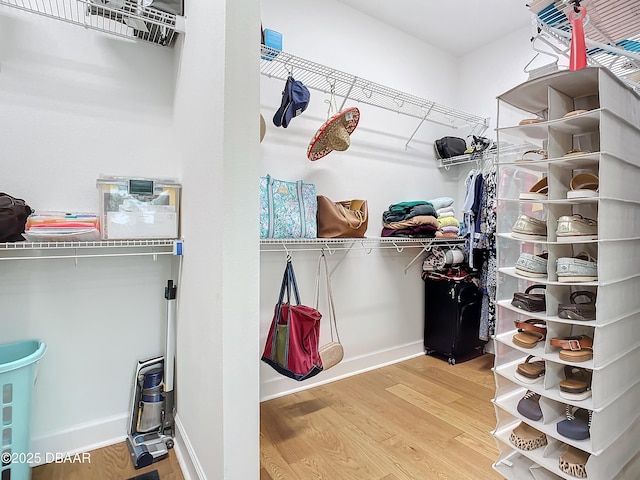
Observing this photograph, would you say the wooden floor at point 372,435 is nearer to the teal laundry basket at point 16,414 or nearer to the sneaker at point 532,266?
the teal laundry basket at point 16,414

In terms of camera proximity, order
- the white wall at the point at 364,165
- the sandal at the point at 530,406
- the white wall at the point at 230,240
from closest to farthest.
Result: the white wall at the point at 230,240 → the sandal at the point at 530,406 → the white wall at the point at 364,165

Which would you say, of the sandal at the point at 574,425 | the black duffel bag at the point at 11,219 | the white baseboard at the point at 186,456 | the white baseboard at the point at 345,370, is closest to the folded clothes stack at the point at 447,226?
the white baseboard at the point at 345,370

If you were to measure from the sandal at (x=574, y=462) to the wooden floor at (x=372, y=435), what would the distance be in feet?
1.51

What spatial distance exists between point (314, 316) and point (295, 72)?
165cm

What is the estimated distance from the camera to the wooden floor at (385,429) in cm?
164

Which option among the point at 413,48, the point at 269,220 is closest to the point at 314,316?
the point at 269,220

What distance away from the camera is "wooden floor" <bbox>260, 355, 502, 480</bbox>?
1644 mm

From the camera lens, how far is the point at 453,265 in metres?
3.02

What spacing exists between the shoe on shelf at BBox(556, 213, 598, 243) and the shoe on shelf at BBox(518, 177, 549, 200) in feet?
0.42

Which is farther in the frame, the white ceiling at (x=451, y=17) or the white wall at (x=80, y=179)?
the white ceiling at (x=451, y=17)

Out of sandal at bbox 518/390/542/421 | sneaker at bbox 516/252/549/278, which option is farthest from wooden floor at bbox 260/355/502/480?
sneaker at bbox 516/252/549/278

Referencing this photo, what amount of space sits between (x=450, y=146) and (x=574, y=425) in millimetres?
2500

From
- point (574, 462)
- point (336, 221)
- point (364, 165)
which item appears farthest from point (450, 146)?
point (574, 462)

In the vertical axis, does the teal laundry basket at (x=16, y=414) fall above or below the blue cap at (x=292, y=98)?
below
